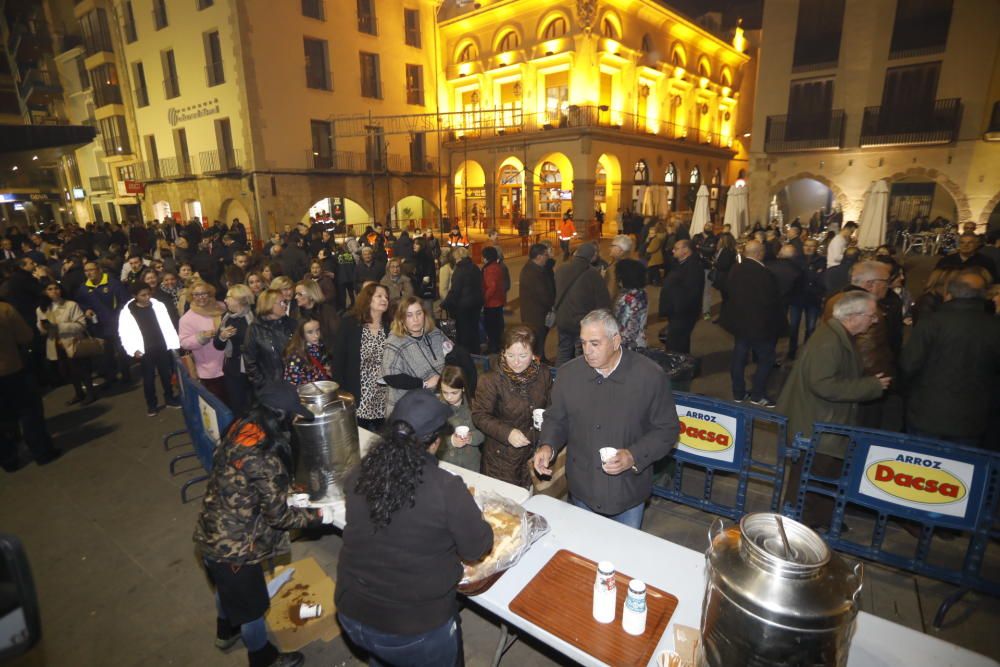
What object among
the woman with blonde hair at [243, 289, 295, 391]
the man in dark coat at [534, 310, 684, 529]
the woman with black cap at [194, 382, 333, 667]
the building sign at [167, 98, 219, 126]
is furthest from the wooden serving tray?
the building sign at [167, 98, 219, 126]

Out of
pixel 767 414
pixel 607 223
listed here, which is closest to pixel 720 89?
pixel 607 223

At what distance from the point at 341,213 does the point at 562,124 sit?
43.2 ft

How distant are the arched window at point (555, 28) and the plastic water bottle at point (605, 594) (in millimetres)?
27950

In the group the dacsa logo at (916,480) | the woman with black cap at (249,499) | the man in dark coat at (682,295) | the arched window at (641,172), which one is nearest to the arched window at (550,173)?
the arched window at (641,172)

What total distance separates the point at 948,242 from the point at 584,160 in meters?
14.5

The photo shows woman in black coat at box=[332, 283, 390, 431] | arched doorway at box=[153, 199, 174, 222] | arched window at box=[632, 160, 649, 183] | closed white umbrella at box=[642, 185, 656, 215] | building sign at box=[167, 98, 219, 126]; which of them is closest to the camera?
woman in black coat at box=[332, 283, 390, 431]

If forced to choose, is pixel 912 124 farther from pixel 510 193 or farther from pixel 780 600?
pixel 780 600

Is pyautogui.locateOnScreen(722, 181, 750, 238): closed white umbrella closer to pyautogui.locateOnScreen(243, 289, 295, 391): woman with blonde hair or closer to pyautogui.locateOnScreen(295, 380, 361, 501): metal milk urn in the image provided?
pyautogui.locateOnScreen(243, 289, 295, 391): woman with blonde hair

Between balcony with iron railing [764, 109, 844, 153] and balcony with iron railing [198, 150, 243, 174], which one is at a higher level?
balcony with iron railing [764, 109, 844, 153]

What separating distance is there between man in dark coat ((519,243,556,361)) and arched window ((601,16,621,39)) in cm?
2214

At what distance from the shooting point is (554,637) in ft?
7.24

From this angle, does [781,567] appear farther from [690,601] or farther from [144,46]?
[144,46]

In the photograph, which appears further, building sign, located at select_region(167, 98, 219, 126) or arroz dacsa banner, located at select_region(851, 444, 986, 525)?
building sign, located at select_region(167, 98, 219, 126)

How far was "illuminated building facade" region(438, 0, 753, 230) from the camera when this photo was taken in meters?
24.6
